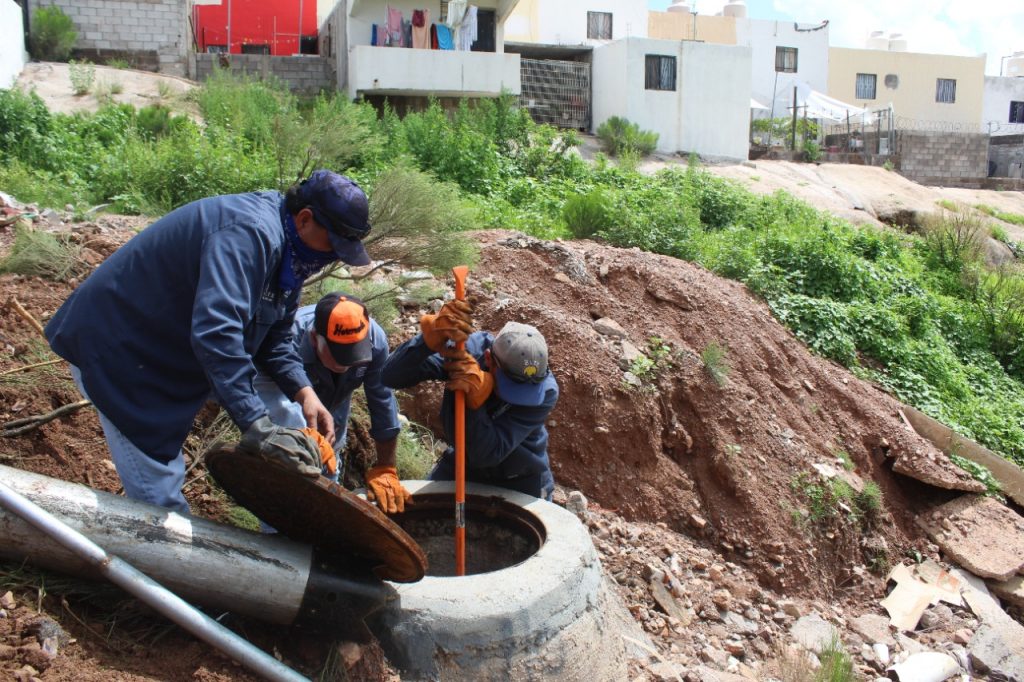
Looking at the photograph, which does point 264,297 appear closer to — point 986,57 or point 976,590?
point 976,590

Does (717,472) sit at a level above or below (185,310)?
below

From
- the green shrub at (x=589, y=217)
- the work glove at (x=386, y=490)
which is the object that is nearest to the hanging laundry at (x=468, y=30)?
the green shrub at (x=589, y=217)

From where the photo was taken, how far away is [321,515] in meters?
2.62

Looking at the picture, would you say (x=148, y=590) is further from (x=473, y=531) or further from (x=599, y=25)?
(x=599, y=25)

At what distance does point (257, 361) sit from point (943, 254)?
11260 millimetres

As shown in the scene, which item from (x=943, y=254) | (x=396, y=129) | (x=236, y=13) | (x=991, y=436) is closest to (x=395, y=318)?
(x=991, y=436)

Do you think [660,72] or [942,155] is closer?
[660,72]

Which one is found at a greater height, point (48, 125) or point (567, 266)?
point (48, 125)

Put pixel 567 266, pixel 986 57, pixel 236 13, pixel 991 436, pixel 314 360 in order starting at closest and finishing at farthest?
1. pixel 314 360
2. pixel 567 266
3. pixel 991 436
4. pixel 236 13
5. pixel 986 57

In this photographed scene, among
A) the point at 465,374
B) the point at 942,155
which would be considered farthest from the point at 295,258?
the point at 942,155

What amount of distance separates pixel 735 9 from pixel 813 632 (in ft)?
92.9

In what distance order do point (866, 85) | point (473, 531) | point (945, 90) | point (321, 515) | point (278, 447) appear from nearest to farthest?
point (278, 447) → point (321, 515) → point (473, 531) → point (866, 85) → point (945, 90)

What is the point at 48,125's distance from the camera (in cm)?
1121

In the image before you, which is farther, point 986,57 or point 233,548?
point 986,57
